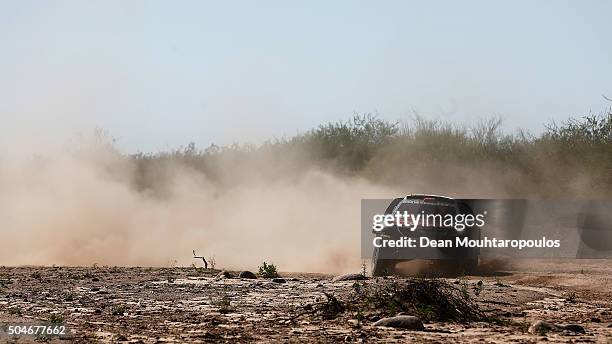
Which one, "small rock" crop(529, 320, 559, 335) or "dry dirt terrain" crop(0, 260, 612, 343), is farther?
"small rock" crop(529, 320, 559, 335)

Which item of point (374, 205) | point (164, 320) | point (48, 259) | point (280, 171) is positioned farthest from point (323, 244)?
point (164, 320)

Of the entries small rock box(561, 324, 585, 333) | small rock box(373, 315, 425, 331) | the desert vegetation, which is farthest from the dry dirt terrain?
the desert vegetation

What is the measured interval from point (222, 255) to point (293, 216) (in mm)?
7348

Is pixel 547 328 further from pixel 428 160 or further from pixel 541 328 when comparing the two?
pixel 428 160

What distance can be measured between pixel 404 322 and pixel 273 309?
9.14 ft

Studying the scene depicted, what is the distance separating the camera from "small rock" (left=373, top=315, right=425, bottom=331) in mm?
13234

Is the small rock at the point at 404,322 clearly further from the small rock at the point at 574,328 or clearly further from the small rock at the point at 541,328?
the small rock at the point at 574,328

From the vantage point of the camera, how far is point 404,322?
13.3 m

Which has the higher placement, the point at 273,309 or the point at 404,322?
the point at 273,309

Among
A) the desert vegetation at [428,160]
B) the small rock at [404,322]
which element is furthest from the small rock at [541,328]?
the desert vegetation at [428,160]

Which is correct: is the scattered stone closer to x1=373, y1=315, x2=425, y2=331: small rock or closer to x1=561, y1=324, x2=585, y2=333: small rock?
x1=561, y1=324, x2=585, y2=333: small rock

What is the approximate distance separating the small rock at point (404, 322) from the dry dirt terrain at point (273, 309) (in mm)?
118

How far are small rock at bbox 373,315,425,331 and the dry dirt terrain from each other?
0.12 meters

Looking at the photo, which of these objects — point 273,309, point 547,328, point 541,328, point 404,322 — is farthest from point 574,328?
point 273,309
